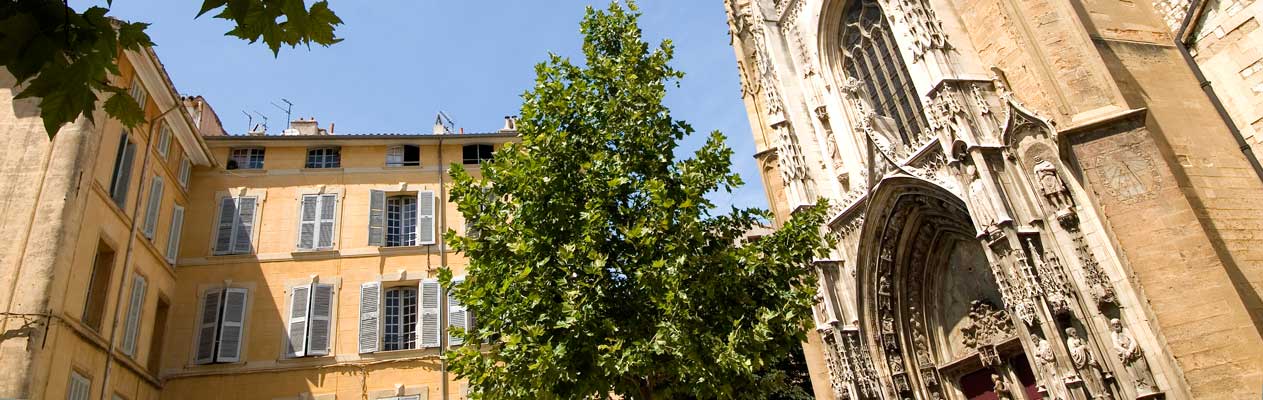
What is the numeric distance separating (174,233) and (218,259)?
3.09 ft

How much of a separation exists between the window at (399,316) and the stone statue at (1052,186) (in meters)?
10.9

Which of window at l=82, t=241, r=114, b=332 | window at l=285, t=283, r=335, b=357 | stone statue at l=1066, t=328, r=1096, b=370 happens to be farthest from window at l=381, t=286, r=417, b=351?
stone statue at l=1066, t=328, r=1096, b=370

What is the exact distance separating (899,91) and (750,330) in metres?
10.6

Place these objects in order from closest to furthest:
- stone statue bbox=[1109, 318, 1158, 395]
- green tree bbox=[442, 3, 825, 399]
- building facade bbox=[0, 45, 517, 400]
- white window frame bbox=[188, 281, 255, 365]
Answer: green tree bbox=[442, 3, 825, 399]
stone statue bbox=[1109, 318, 1158, 395]
building facade bbox=[0, 45, 517, 400]
white window frame bbox=[188, 281, 255, 365]

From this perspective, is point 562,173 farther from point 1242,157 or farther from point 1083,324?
point 1242,157

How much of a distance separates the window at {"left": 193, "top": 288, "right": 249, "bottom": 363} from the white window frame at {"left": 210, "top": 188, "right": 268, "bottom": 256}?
94cm

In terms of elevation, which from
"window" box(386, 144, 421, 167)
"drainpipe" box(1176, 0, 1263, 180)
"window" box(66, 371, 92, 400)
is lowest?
"window" box(66, 371, 92, 400)

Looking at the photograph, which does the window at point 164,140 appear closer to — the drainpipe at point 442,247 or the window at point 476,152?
the drainpipe at point 442,247

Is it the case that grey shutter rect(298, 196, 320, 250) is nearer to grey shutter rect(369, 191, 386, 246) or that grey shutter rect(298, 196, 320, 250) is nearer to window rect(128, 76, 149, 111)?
grey shutter rect(369, 191, 386, 246)

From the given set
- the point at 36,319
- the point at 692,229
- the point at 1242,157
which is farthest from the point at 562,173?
the point at 1242,157

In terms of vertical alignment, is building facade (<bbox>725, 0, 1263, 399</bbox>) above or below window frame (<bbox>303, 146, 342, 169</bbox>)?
below

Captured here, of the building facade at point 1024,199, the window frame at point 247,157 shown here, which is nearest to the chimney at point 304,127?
the window frame at point 247,157

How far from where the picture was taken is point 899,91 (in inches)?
711

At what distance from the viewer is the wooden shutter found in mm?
15938
